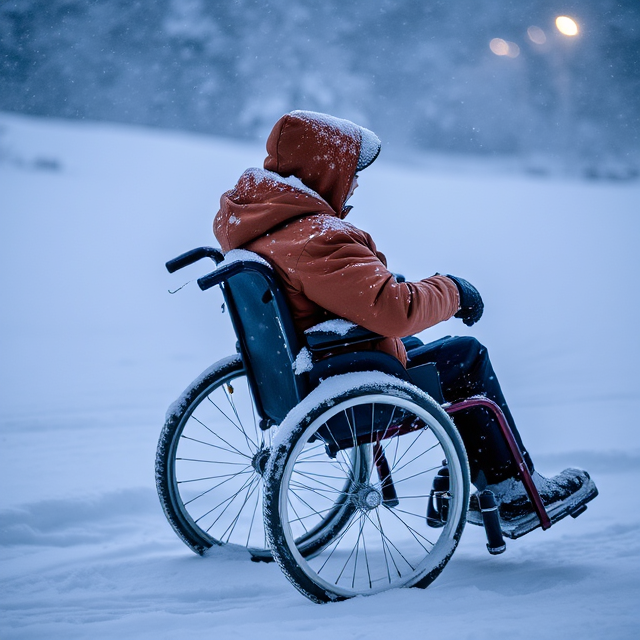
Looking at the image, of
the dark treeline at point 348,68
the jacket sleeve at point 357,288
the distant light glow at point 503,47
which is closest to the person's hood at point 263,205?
the jacket sleeve at point 357,288

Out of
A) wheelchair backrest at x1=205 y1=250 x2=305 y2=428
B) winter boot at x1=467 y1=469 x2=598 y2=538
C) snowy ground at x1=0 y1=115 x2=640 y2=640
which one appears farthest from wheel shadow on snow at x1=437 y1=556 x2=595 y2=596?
wheelchair backrest at x1=205 y1=250 x2=305 y2=428

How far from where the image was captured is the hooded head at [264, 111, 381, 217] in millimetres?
1514

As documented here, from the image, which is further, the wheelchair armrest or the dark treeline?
the dark treeline

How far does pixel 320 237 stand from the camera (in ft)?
4.52

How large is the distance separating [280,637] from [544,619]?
56 centimetres

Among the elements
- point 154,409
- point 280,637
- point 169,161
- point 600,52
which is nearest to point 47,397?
point 154,409

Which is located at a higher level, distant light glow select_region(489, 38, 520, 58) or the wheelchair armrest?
distant light glow select_region(489, 38, 520, 58)

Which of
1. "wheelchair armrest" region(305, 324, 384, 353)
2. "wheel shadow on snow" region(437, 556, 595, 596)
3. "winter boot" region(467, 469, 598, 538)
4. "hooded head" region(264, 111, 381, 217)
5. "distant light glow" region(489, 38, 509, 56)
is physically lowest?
"wheel shadow on snow" region(437, 556, 595, 596)

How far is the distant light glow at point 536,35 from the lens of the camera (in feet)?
43.9

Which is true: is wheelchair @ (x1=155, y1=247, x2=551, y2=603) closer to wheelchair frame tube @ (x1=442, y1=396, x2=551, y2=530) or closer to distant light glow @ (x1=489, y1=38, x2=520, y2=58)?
wheelchair frame tube @ (x1=442, y1=396, x2=551, y2=530)

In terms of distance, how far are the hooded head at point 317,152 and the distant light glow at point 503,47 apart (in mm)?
13076

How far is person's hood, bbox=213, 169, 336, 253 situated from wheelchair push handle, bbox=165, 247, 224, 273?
4.7 inches

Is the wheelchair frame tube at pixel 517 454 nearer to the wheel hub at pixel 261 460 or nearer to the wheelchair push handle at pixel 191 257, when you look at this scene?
the wheel hub at pixel 261 460

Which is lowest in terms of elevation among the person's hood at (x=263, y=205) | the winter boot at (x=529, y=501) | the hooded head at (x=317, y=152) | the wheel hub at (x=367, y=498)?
the winter boot at (x=529, y=501)
